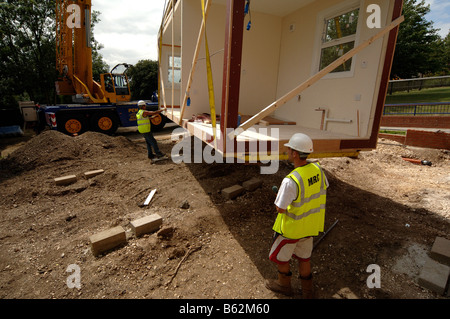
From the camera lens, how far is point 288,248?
2465 millimetres

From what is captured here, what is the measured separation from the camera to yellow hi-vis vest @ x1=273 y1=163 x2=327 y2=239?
2295 millimetres

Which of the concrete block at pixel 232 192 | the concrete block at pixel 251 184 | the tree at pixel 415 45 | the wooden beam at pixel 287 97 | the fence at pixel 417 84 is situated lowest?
the concrete block at pixel 232 192

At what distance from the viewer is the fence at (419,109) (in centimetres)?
1146

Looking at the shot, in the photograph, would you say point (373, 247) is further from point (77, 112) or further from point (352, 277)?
point (77, 112)

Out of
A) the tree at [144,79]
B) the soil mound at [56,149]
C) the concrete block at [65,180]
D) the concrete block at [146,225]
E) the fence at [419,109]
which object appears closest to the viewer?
the concrete block at [146,225]

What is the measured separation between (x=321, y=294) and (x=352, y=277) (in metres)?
0.50

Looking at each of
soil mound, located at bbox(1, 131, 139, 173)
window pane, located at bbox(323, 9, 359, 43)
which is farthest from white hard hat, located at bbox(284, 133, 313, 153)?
soil mound, located at bbox(1, 131, 139, 173)

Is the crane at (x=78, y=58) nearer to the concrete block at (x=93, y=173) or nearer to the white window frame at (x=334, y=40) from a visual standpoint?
the concrete block at (x=93, y=173)

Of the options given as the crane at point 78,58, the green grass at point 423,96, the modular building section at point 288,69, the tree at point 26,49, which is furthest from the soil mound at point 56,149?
the green grass at point 423,96

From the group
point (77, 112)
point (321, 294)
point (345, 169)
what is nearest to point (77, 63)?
point (77, 112)

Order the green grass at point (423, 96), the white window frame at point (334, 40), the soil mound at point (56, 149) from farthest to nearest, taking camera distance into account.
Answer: the green grass at point (423, 96) < the soil mound at point (56, 149) < the white window frame at point (334, 40)

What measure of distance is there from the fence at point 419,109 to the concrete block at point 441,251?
35.1 ft

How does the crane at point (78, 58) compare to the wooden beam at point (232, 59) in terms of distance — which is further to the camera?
the crane at point (78, 58)

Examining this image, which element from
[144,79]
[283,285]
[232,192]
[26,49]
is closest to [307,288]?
[283,285]
